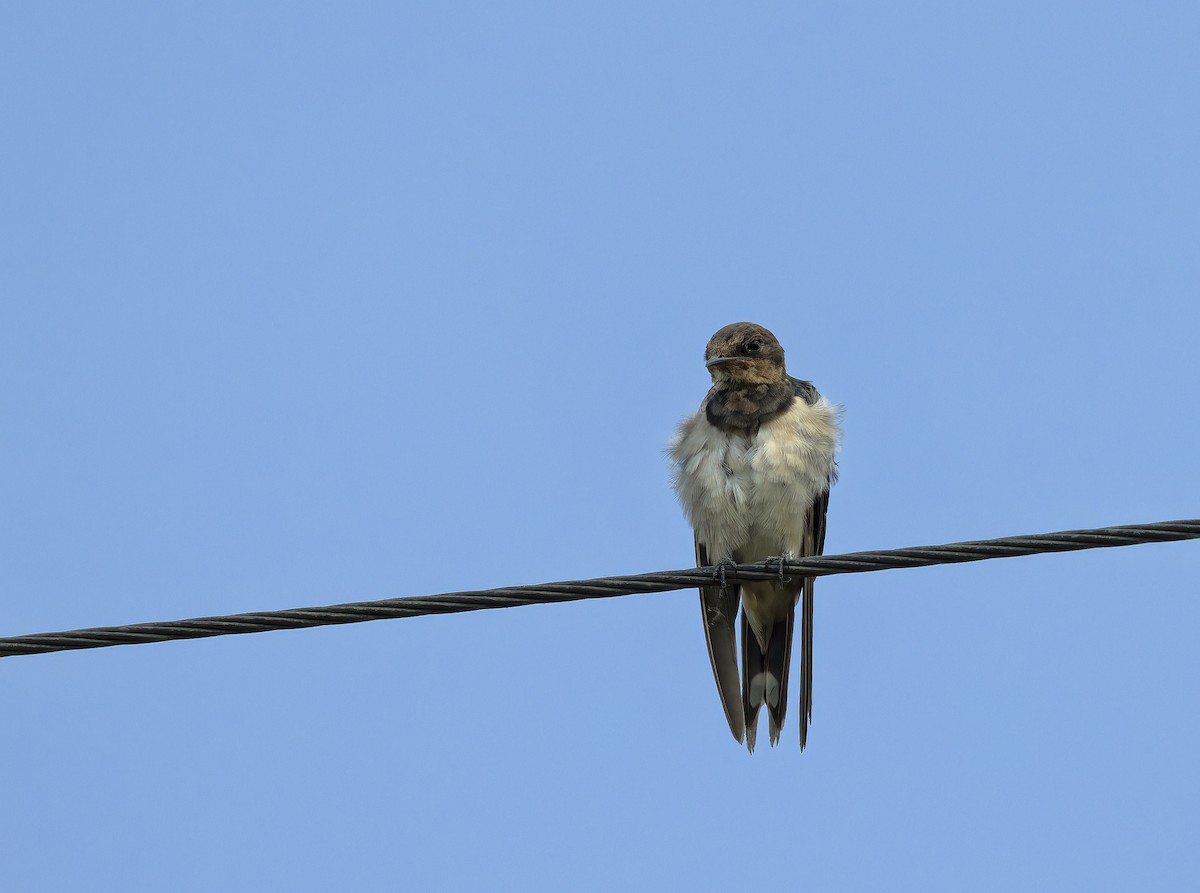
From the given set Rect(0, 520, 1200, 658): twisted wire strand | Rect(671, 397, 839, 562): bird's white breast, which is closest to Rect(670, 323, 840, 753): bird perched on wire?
Rect(671, 397, 839, 562): bird's white breast

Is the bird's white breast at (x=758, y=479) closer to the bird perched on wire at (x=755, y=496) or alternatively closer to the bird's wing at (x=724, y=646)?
the bird perched on wire at (x=755, y=496)

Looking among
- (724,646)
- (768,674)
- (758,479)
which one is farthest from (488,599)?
(768,674)

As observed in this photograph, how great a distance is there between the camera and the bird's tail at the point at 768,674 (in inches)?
365

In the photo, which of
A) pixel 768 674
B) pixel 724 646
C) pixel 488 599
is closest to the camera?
pixel 488 599

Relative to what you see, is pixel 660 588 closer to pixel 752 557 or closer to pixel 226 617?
pixel 226 617

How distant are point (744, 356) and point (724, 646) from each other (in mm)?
1710

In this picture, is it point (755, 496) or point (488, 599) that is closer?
point (488, 599)

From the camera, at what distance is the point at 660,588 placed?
6109 millimetres

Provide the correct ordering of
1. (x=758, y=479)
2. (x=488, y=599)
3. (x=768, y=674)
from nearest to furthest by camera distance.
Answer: (x=488, y=599) → (x=758, y=479) → (x=768, y=674)

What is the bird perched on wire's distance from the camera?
8.96 metres

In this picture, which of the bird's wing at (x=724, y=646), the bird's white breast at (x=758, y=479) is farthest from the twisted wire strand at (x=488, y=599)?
the bird's wing at (x=724, y=646)

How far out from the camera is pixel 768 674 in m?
9.46

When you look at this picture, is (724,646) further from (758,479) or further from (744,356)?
(744,356)

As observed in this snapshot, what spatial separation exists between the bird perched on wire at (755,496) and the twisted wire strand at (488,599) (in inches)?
115
